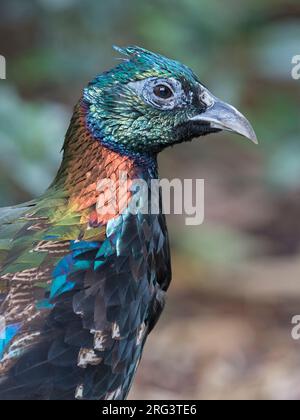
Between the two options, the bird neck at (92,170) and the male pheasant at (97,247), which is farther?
the bird neck at (92,170)

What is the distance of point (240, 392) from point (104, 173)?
2.40 m

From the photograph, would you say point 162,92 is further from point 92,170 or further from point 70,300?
point 70,300

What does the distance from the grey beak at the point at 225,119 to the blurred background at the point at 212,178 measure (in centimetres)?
121

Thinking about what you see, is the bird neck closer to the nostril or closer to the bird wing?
the bird wing

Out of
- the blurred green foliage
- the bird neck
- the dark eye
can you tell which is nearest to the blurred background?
the blurred green foliage

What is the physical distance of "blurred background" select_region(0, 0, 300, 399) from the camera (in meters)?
5.86

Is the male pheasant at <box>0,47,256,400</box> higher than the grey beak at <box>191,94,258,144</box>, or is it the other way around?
the grey beak at <box>191,94,258,144</box>

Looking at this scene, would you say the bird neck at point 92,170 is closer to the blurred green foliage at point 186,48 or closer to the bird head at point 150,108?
the bird head at point 150,108

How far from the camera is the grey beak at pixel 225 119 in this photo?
3.83 m

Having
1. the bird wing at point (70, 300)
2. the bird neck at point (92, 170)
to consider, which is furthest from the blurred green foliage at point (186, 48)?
the bird wing at point (70, 300)

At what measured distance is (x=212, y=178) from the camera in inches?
335

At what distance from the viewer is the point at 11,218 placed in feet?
12.6

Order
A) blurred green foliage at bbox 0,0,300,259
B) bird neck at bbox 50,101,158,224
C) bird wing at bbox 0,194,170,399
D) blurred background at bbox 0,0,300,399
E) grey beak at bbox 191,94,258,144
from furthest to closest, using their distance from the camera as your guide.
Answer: blurred green foliage at bbox 0,0,300,259
blurred background at bbox 0,0,300,399
grey beak at bbox 191,94,258,144
bird neck at bbox 50,101,158,224
bird wing at bbox 0,194,170,399

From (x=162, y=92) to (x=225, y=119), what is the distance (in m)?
0.25
